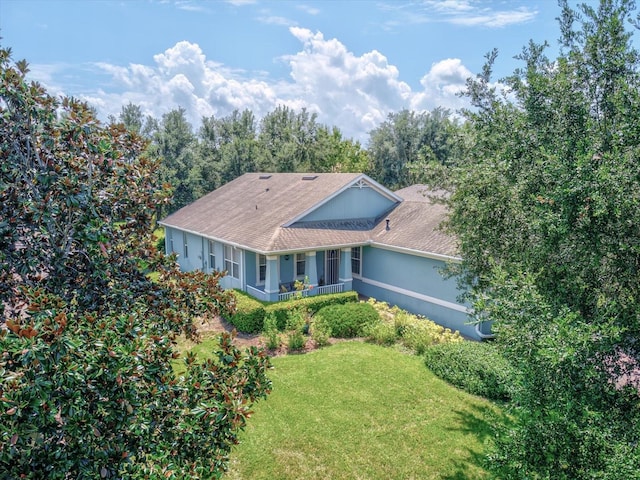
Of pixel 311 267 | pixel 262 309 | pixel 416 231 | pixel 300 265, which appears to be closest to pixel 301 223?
pixel 300 265

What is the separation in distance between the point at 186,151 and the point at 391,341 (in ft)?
103

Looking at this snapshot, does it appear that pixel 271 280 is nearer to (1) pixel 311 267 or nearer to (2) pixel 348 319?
(1) pixel 311 267

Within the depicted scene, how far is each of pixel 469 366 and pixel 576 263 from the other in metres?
7.39

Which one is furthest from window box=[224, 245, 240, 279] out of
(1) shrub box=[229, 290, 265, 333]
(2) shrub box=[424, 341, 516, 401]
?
(2) shrub box=[424, 341, 516, 401]

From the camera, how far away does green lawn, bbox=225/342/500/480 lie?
8.87 meters

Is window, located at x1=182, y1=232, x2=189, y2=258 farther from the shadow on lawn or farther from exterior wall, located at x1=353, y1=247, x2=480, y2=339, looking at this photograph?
the shadow on lawn

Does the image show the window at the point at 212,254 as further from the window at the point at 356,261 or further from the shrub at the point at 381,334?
the shrub at the point at 381,334

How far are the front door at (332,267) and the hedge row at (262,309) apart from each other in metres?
3.79

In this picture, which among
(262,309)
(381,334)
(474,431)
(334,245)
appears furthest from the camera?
(334,245)

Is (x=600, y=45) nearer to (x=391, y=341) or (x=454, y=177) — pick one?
(x=454, y=177)

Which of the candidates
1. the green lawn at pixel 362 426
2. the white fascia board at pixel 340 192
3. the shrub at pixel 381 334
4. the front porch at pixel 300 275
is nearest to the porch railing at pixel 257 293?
the front porch at pixel 300 275

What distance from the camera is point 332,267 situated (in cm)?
2273

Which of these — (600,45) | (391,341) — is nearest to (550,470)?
(600,45)

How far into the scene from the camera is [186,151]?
132 feet
